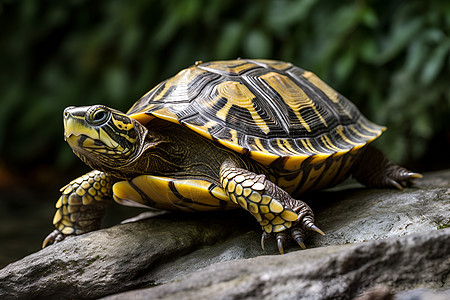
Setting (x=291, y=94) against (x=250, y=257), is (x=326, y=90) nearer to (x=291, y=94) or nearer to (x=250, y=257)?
(x=291, y=94)

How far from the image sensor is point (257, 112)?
7.04 feet

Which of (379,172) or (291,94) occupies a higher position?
(291,94)

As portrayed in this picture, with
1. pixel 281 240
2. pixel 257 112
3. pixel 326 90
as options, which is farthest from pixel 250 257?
pixel 326 90

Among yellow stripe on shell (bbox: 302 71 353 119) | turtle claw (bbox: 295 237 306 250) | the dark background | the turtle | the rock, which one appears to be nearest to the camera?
the rock

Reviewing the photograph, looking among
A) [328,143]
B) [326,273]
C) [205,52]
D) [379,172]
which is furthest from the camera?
[205,52]

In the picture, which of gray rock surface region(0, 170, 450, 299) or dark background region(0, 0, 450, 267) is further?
dark background region(0, 0, 450, 267)

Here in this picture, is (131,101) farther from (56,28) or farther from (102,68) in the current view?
(56,28)

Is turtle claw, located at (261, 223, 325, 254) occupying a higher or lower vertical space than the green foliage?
lower

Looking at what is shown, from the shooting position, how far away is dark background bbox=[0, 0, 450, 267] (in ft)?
12.4

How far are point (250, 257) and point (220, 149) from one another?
0.50 meters

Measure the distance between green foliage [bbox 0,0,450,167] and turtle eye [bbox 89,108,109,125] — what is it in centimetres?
253

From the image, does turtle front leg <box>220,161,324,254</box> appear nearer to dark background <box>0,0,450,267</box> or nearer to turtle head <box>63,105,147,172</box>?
turtle head <box>63,105,147,172</box>

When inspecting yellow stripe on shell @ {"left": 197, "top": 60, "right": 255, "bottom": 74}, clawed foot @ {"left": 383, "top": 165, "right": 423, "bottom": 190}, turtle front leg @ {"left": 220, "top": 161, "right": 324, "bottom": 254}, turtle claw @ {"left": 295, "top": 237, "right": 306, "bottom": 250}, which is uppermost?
yellow stripe on shell @ {"left": 197, "top": 60, "right": 255, "bottom": 74}

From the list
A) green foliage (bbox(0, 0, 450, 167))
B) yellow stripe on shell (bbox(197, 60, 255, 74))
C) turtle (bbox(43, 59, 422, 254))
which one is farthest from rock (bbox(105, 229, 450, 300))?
green foliage (bbox(0, 0, 450, 167))
